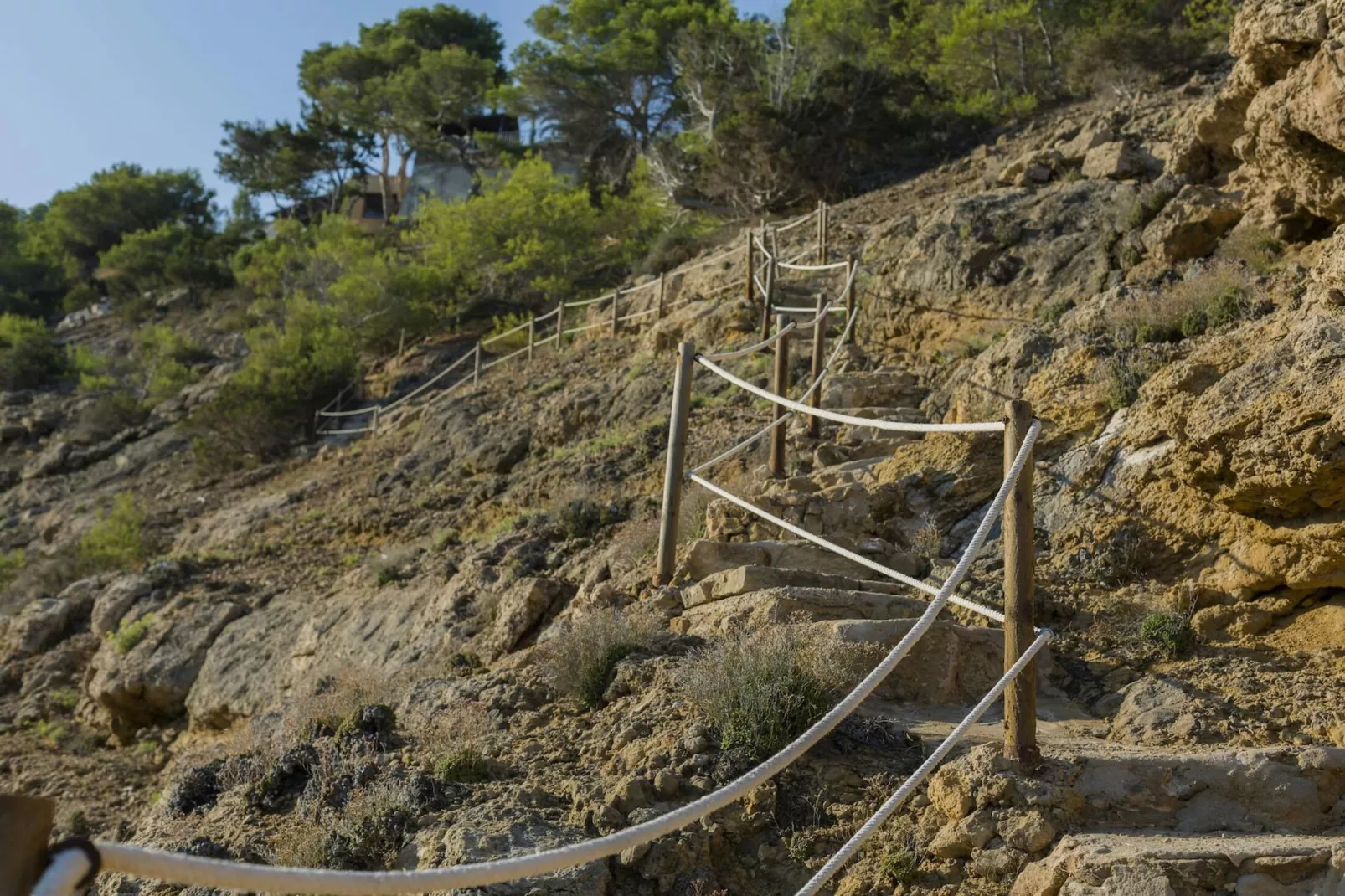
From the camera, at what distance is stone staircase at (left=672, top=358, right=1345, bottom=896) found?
353cm

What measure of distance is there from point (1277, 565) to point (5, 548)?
78.9 feet

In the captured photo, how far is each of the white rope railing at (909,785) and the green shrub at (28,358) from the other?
38389 mm

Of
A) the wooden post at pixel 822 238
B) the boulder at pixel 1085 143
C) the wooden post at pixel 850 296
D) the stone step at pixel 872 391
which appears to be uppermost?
the boulder at pixel 1085 143

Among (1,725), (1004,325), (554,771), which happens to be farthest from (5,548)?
(554,771)

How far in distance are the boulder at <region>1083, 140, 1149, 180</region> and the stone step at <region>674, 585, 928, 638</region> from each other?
29.3 ft

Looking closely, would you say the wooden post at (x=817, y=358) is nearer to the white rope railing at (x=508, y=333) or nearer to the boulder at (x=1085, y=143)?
the boulder at (x=1085, y=143)

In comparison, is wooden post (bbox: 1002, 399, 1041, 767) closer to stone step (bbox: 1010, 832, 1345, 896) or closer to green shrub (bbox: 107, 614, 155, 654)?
stone step (bbox: 1010, 832, 1345, 896)

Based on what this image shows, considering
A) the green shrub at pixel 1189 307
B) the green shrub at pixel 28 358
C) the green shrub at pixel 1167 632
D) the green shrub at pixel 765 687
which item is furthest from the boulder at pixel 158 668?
the green shrub at pixel 28 358

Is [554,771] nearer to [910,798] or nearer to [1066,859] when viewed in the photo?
[910,798]

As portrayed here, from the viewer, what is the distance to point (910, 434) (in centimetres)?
943

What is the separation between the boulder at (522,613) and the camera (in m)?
7.88

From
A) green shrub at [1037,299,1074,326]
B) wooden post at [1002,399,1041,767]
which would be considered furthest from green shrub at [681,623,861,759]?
green shrub at [1037,299,1074,326]

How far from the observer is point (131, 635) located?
12.8 meters

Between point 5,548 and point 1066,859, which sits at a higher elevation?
point 1066,859
